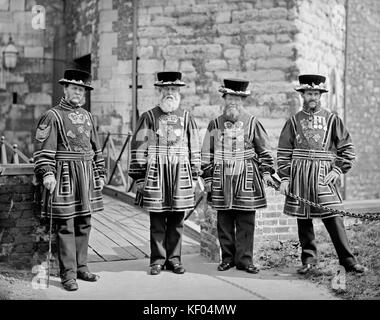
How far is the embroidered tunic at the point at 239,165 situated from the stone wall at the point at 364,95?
745 centimetres

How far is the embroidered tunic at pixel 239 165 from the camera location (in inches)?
208

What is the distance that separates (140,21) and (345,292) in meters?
7.20

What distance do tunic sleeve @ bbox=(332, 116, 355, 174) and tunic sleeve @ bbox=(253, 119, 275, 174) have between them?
609 mm

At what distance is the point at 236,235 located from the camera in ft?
17.5

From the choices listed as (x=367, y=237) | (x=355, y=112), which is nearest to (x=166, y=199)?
(x=367, y=237)

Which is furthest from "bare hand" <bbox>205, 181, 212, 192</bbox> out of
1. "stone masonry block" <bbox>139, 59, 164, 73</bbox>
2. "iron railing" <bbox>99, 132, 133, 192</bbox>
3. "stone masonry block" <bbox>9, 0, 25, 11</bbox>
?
"stone masonry block" <bbox>9, 0, 25, 11</bbox>

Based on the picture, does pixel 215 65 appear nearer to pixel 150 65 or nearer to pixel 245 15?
pixel 245 15

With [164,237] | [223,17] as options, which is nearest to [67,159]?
[164,237]

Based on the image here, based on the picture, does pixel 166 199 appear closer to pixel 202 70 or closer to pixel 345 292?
pixel 345 292

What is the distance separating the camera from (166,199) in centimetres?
A: 516

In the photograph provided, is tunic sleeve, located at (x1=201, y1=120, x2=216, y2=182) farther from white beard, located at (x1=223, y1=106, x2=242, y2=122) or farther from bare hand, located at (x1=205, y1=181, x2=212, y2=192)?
white beard, located at (x1=223, y1=106, x2=242, y2=122)

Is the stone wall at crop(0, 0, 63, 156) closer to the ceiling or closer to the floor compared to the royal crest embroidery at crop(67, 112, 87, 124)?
closer to the ceiling

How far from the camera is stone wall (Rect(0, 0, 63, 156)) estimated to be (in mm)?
13039

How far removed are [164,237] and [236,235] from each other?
2.29ft
